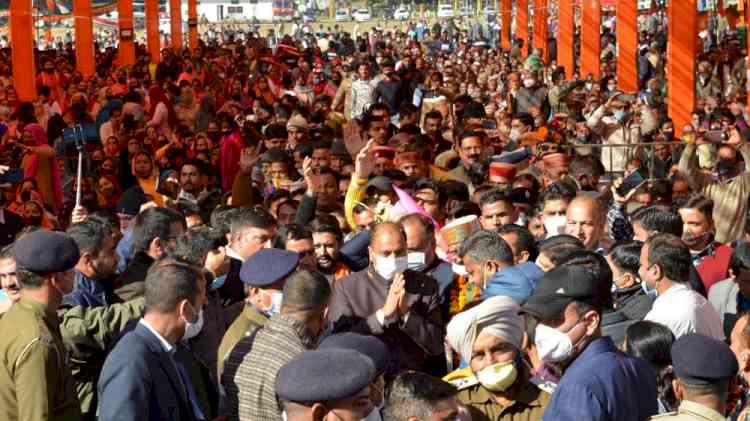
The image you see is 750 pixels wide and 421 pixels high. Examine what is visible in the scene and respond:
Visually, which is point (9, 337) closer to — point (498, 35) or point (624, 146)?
point (624, 146)

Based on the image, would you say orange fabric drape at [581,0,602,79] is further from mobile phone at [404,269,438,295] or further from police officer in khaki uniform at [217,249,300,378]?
police officer in khaki uniform at [217,249,300,378]

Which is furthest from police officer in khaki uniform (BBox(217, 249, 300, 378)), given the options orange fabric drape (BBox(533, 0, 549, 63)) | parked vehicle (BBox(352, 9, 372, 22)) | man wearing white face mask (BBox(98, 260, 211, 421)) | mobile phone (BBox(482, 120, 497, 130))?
parked vehicle (BBox(352, 9, 372, 22))

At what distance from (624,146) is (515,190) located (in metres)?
4.00

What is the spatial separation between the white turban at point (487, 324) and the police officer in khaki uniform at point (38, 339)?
1.53m

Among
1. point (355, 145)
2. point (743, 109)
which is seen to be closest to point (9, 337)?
point (355, 145)

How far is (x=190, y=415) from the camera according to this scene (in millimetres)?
5547

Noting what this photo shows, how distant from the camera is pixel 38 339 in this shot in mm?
5539

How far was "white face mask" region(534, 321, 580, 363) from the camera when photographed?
200 inches

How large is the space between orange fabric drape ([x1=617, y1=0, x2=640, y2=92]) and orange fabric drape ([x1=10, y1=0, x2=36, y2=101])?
9.78 m

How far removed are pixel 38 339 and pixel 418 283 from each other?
2.20m

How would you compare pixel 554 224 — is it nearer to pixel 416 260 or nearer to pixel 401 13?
pixel 416 260

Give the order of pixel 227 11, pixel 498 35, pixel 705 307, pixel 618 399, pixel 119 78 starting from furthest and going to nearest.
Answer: pixel 227 11, pixel 498 35, pixel 119 78, pixel 705 307, pixel 618 399

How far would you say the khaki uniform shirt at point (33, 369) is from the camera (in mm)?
5484

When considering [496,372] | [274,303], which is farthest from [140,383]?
[496,372]
